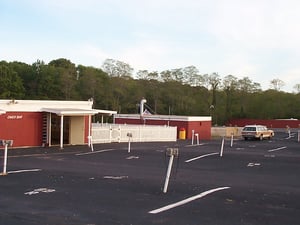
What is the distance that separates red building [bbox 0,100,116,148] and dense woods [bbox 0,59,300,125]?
5023 centimetres

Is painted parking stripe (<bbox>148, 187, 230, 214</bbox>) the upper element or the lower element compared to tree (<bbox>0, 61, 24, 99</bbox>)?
lower

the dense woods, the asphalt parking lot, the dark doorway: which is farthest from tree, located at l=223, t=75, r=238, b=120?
the asphalt parking lot

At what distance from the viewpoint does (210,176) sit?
17.6 m

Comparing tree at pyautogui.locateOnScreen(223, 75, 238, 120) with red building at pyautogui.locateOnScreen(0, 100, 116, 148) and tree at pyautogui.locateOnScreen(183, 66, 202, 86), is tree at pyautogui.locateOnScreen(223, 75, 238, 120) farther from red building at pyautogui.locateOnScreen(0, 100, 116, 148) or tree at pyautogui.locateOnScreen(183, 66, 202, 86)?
red building at pyautogui.locateOnScreen(0, 100, 116, 148)

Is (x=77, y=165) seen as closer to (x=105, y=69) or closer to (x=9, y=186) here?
(x=9, y=186)

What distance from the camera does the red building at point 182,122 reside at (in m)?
55.5

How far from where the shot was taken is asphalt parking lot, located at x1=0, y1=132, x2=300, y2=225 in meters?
9.56

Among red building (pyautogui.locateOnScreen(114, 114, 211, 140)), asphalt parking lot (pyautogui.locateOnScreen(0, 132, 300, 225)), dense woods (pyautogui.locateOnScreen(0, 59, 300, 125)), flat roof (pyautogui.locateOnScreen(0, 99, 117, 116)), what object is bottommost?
asphalt parking lot (pyautogui.locateOnScreen(0, 132, 300, 225))

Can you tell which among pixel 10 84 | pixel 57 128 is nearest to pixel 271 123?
pixel 10 84

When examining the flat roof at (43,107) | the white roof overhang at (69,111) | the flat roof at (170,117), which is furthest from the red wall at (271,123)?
the white roof overhang at (69,111)

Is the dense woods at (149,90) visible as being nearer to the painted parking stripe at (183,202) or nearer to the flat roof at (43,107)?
the flat roof at (43,107)

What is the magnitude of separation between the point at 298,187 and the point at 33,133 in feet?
65.6

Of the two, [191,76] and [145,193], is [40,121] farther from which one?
[191,76]

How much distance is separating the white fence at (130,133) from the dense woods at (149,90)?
42.3 meters
